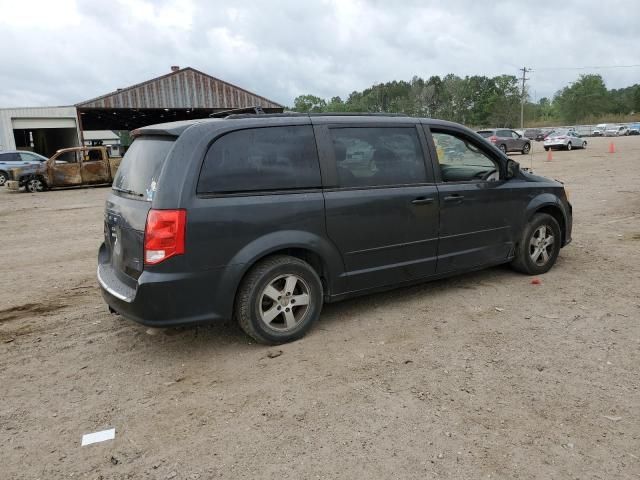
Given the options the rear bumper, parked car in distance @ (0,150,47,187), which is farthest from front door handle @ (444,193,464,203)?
parked car in distance @ (0,150,47,187)

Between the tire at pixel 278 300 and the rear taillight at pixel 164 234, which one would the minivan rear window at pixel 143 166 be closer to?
the rear taillight at pixel 164 234

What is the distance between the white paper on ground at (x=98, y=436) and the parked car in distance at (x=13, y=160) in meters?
23.5

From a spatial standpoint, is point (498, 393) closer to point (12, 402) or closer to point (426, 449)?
point (426, 449)

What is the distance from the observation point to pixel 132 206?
12.2ft

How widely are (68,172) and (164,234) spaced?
18450 mm

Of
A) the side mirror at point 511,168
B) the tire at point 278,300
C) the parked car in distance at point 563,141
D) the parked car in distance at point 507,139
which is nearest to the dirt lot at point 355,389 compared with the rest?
the tire at point 278,300

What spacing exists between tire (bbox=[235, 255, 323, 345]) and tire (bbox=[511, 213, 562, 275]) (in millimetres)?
2603

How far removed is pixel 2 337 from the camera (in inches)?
171

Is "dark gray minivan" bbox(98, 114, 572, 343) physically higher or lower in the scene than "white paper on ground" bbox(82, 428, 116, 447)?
higher

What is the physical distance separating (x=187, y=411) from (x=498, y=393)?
6.54 feet

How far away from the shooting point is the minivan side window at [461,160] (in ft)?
15.7

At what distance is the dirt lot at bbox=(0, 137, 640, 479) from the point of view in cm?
261

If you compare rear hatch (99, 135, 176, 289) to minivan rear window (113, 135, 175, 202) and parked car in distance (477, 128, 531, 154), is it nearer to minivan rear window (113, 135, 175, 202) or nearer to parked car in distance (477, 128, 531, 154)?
minivan rear window (113, 135, 175, 202)

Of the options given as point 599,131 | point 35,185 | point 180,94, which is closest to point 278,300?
point 35,185
